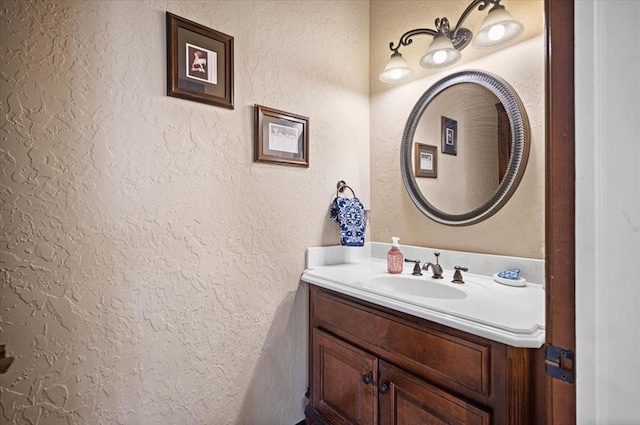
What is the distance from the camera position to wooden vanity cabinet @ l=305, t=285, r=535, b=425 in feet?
2.63

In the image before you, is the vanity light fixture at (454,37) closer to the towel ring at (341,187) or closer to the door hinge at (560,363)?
the towel ring at (341,187)

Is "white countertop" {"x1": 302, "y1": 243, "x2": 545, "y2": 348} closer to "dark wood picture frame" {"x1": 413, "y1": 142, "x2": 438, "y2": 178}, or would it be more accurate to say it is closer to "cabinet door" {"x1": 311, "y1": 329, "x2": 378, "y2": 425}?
"cabinet door" {"x1": 311, "y1": 329, "x2": 378, "y2": 425}

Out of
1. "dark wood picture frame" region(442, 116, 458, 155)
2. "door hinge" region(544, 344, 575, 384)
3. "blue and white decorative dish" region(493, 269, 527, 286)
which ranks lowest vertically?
"blue and white decorative dish" region(493, 269, 527, 286)

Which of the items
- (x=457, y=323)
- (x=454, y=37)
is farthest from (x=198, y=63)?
(x=457, y=323)

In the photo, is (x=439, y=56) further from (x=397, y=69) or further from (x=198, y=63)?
(x=198, y=63)

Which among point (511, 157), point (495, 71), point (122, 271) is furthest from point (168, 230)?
point (495, 71)

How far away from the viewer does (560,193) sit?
0.48 metres

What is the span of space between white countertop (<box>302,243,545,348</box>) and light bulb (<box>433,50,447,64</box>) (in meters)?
1.00

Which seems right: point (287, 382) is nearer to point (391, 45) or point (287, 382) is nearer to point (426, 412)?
point (426, 412)

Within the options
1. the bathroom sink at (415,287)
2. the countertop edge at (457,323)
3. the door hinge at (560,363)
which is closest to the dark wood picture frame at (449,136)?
the bathroom sink at (415,287)

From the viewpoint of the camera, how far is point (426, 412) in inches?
37.4

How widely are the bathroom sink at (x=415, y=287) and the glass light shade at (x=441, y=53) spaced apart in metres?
1.01

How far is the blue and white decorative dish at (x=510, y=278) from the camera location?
1.17m

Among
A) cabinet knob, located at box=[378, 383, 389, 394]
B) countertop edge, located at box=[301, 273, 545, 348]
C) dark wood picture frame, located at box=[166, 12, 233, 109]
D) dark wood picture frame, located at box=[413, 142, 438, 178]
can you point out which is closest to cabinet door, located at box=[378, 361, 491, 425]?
→ cabinet knob, located at box=[378, 383, 389, 394]
